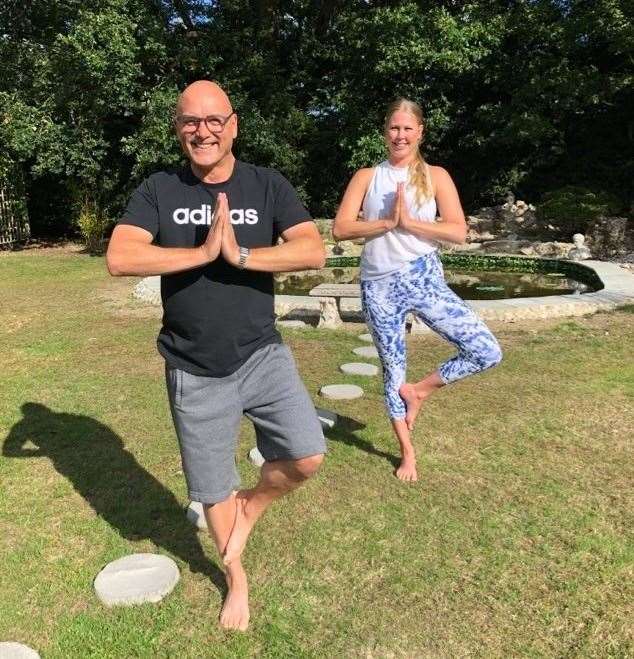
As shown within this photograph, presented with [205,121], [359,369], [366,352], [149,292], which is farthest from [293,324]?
[205,121]

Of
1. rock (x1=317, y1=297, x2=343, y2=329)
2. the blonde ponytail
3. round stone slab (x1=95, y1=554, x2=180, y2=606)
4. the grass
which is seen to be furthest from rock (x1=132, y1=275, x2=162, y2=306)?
round stone slab (x1=95, y1=554, x2=180, y2=606)

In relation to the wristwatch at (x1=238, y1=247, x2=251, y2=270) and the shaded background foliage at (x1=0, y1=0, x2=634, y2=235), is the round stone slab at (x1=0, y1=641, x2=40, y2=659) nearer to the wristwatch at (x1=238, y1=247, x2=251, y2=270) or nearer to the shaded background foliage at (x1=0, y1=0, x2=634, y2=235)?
the wristwatch at (x1=238, y1=247, x2=251, y2=270)

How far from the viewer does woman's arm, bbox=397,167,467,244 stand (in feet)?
10.0

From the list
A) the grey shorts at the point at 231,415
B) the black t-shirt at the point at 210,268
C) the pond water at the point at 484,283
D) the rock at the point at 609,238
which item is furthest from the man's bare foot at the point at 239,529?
the rock at the point at 609,238

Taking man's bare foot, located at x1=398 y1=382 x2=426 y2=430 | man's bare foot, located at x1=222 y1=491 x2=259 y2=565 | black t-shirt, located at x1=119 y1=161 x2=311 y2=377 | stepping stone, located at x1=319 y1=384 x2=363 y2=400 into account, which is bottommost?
stepping stone, located at x1=319 y1=384 x2=363 y2=400

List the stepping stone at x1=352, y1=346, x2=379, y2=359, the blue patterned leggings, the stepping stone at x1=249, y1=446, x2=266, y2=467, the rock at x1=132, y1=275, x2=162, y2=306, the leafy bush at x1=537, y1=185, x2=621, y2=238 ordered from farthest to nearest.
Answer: the leafy bush at x1=537, y1=185, x2=621, y2=238 < the rock at x1=132, y1=275, x2=162, y2=306 < the stepping stone at x1=352, y1=346, x2=379, y2=359 < the stepping stone at x1=249, y1=446, x2=266, y2=467 < the blue patterned leggings

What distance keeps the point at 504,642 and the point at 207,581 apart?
3.82 feet

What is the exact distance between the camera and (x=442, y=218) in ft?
10.5

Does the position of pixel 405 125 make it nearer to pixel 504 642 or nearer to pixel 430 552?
pixel 430 552

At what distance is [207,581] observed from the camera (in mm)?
2539

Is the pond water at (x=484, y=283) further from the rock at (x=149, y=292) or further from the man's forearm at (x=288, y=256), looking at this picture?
the man's forearm at (x=288, y=256)

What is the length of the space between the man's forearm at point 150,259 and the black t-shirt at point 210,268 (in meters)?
0.10

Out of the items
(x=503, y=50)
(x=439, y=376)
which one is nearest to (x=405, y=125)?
(x=439, y=376)

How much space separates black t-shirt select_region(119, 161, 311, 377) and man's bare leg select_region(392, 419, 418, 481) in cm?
146
